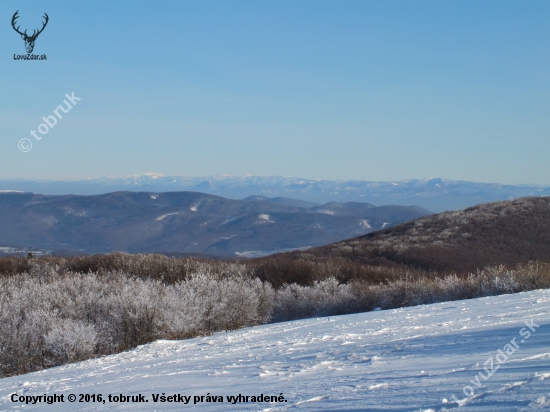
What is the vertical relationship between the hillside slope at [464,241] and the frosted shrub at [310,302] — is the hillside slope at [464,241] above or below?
above

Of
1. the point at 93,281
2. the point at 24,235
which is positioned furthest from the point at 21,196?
the point at 93,281

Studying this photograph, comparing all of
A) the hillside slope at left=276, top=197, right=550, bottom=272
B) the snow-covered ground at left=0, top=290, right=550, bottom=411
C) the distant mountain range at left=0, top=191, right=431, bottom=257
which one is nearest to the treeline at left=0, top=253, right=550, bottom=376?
the snow-covered ground at left=0, top=290, right=550, bottom=411

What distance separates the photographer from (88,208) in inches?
5202

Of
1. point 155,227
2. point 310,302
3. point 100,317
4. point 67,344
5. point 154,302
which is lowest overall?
point 155,227

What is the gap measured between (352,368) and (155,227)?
366 feet

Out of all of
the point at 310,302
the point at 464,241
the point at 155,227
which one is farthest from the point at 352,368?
the point at 155,227

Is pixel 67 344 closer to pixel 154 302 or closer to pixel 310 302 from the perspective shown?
pixel 154 302

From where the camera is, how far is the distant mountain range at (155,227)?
98.2 metres

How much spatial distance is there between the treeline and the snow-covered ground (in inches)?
40.0

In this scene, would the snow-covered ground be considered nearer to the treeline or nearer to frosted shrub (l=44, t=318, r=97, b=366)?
frosted shrub (l=44, t=318, r=97, b=366)

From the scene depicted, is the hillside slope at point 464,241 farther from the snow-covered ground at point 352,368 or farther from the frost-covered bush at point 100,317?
the snow-covered ground at point 352,368

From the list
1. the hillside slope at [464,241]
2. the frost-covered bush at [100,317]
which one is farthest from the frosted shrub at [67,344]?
the hillside slope at [464,241]

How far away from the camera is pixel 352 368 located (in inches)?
199

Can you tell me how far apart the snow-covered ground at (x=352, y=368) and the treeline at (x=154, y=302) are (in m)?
1.02
